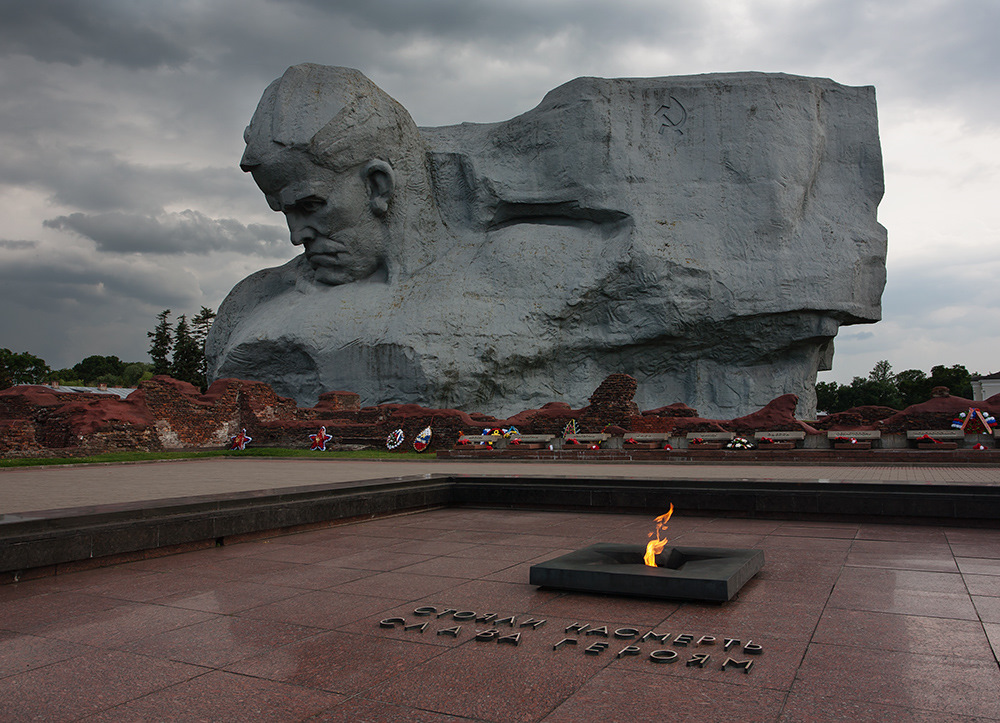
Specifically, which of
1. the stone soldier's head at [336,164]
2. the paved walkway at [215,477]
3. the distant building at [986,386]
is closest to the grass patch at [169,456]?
the paved walkway at [215,477]

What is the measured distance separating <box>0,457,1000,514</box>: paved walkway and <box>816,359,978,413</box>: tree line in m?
38.7

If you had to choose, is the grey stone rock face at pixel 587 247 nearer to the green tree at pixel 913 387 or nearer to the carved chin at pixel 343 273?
the carved chin at pixel 343 273

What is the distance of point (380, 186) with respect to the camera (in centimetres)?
2814

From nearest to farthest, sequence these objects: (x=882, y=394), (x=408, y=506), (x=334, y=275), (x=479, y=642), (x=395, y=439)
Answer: (x=479, y=642)
(x=408, y=506)
(x=395, y=439)
(x=334, y=275)
(x=882, y=394)

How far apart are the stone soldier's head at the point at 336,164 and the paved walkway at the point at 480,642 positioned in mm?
23973

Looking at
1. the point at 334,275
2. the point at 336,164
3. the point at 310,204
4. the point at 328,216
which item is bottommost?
the point at 334,275

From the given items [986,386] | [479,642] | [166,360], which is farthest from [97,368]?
[479,642]

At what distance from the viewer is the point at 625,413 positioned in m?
16.5

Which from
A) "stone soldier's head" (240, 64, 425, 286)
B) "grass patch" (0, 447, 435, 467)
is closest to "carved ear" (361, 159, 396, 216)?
"stone soldier's head" (240, 64, 425, 286)

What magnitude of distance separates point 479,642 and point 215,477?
25.8ft

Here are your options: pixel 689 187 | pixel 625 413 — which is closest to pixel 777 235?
pixel 689 187

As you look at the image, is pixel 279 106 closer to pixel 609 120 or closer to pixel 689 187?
pixel 609 120

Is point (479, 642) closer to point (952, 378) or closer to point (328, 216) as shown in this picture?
point (328, 216)

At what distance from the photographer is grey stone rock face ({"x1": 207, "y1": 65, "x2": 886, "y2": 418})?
2575 cm
